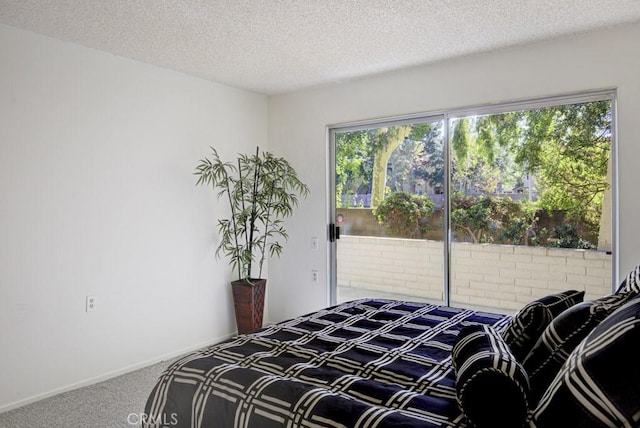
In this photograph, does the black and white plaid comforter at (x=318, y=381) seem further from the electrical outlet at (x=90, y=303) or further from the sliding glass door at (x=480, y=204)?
the electrical outlet at (x=90, y=303)

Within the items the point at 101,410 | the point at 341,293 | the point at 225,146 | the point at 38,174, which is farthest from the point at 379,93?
the point at 101,410

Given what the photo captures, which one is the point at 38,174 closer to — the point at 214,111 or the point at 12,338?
the point at 12,338

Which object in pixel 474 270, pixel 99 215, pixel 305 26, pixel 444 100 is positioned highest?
pixel 305 26

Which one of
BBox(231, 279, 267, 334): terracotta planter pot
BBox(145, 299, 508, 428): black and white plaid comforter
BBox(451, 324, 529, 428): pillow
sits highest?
BBox(451, 324, 529, 428): pillow

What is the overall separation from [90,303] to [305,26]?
244 centimetres

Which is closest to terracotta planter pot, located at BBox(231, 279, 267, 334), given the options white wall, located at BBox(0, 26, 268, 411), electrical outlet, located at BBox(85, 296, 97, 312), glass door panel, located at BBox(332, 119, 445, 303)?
white wall, located at BBox(0, 26, 268, 411)

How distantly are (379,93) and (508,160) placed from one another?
1.26m

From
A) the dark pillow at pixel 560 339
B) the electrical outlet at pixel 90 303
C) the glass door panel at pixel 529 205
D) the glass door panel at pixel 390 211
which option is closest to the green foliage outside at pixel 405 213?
the glass door panel at pixel 390 211

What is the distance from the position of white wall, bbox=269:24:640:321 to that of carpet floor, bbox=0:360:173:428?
1825 mm

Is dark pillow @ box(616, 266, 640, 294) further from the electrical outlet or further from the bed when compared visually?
the electrical outlet

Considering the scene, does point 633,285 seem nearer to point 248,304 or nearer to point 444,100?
point 444,100

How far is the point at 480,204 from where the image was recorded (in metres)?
3.45

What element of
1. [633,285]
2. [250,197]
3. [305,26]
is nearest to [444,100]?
[305,26]

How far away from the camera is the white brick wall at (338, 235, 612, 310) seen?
122 inches
